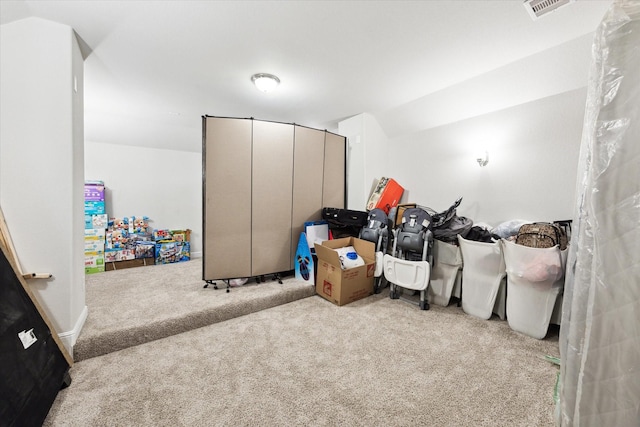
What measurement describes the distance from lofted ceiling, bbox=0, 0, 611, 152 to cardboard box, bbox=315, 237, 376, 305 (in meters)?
1.93

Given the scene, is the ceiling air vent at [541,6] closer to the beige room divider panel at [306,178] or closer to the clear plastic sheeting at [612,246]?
the clear plastic sheeting at [612,246]

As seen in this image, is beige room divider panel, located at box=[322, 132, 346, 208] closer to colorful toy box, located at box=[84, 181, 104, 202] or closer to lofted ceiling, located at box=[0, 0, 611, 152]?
lofted ceiling, located at box=[0, 0, 611, 152]

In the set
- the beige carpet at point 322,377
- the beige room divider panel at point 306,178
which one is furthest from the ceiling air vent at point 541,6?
the beige carpet at point 322,377

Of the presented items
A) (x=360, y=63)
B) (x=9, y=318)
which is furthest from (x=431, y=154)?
(x=9, y=318)

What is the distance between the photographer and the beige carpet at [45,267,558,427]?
1312 mm

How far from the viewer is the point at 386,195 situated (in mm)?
3637

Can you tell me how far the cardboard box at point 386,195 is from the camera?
360 cm

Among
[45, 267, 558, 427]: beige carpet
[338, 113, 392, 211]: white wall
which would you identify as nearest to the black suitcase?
[338, 113, 392, 211]: white wall

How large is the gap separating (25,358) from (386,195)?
3.61m

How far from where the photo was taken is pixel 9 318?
124cm

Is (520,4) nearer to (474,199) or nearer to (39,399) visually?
(474,199)

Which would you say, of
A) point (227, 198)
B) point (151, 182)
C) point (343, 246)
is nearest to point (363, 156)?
point (343, 246)

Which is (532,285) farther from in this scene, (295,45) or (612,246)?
(295,45)

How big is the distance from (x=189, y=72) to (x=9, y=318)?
243 centimetres
